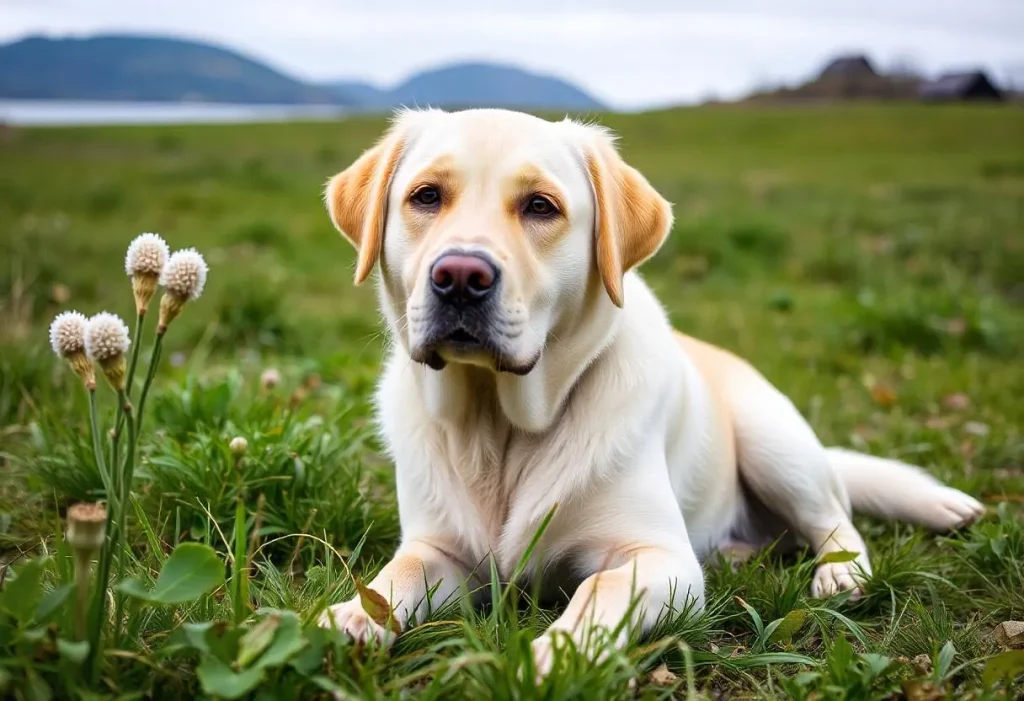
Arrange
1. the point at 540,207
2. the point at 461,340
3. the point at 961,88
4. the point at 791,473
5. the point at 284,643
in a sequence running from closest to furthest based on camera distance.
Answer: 1. the point at 284,643
2. the point at 461,340
3. the point at 540,207
4. the point at 791,473
5. the point at 961,88

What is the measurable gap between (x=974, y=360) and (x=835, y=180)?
11.5 m

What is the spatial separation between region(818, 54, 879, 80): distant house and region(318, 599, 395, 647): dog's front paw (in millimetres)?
40455

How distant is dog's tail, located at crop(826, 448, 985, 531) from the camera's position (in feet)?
11.4

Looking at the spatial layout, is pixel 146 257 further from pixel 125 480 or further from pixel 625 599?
pixel 625 599

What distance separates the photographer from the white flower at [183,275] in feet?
6.08

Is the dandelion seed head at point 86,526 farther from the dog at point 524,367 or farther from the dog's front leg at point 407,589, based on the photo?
the dog at point 524,367

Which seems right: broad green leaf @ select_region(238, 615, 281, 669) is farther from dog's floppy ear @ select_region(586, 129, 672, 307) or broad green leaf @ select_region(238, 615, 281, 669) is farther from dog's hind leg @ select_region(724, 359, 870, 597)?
dog's hind leg @ select_region(724, 359, 870, 597)

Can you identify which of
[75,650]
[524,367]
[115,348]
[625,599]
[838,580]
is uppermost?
[115,348]

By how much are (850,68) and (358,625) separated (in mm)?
42449

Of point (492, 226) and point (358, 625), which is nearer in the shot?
point (358, 625)

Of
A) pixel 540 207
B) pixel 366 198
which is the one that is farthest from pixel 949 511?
pixel 366 198

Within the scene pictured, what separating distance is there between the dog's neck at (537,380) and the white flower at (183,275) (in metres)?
0.96

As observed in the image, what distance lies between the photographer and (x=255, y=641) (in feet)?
6.20

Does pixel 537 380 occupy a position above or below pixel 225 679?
above
